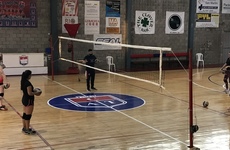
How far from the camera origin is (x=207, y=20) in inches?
892

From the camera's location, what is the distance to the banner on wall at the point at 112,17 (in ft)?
64.6

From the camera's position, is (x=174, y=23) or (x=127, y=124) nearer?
(x=127, y=124)

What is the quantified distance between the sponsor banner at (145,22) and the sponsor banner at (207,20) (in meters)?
3.57

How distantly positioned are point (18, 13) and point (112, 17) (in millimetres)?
5547

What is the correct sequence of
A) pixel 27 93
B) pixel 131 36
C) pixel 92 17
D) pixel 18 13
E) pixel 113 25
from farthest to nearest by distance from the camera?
pixel 131 36 → pixel 113 25 → pixel 92 17 → pixel 18 13 → pixel 27 93

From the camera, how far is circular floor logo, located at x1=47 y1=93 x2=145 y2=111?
10366 millimetres

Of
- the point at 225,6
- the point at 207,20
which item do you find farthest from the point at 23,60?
the point at 225,6

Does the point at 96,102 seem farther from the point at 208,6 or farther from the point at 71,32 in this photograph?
the point at 208,6

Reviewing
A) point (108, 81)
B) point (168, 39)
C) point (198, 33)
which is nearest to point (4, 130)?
point (108, 81)

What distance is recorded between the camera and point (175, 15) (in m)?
21.7

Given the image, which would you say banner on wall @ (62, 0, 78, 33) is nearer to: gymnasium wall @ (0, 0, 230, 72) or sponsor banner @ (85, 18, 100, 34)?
gymnasium wall @ (0, 0, 230, 72)

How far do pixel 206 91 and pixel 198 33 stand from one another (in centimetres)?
1002

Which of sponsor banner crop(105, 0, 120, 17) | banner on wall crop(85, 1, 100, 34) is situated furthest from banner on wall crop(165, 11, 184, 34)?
banner on wall crop(85, 1, 100, 34)

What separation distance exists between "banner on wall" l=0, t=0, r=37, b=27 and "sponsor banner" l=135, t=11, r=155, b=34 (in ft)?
20.9
